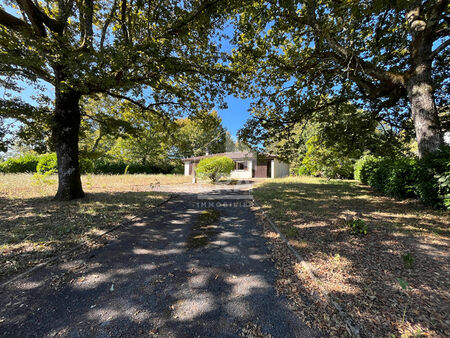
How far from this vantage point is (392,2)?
3.16 metres

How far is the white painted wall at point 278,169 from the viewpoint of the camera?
20141 mm

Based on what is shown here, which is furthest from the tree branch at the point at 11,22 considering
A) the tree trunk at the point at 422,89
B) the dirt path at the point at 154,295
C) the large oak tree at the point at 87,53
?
the tree trunk at the point at 422,89

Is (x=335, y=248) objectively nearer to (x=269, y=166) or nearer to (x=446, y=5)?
(x=446, y=5)

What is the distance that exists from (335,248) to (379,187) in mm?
8456

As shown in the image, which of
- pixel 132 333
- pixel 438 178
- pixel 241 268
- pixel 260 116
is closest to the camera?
pixel 132 333

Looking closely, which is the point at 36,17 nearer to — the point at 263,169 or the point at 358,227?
the point at 358,227

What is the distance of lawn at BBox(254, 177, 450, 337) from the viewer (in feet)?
5.22

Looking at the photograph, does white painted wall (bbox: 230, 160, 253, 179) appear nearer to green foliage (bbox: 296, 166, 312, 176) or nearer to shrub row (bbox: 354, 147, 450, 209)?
green foliage (bbox: 296, 166, 312, 176)

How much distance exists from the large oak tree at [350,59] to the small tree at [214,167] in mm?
5554

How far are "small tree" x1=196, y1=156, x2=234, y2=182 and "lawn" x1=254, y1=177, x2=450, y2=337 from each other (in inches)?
355

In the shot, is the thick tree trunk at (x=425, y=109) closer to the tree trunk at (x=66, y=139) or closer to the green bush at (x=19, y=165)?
the tree trunk at (x=66, y=139)

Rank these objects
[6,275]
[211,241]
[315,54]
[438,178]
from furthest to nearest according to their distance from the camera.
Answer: [315,54] < [438,178] < [211,241] < [6,275]

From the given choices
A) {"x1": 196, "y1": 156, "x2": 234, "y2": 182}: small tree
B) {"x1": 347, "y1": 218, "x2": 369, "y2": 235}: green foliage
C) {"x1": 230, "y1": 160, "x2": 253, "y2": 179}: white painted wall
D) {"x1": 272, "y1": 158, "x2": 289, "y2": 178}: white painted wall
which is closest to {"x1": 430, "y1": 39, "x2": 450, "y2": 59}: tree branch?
{"x1": 347, "y1": 218, "x2": 369, "y2": 235}: green foliage

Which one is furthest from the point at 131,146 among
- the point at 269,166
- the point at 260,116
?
the point at 260,116
